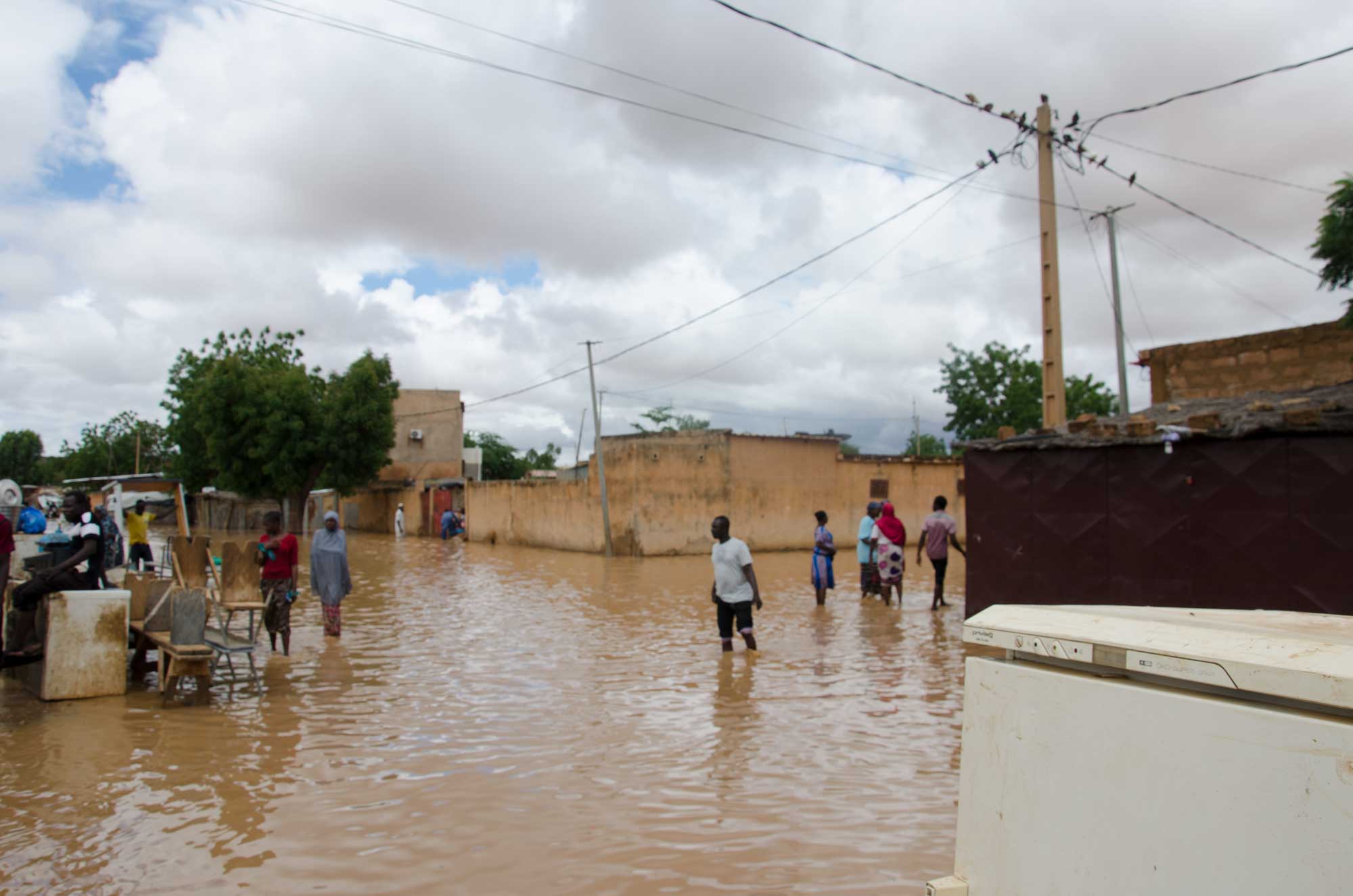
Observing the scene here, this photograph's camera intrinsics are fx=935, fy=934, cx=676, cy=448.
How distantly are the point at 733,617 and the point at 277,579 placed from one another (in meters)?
4.96

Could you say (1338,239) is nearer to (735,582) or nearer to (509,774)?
(735,582)

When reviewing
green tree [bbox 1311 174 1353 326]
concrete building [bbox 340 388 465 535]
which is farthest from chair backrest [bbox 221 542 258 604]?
concrete building [bbox 340 388 465 535]

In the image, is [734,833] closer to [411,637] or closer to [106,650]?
[106,650]

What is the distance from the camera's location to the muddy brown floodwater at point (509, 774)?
456 centimetres

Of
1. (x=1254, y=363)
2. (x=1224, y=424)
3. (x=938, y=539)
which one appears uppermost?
(x=1254, y=363)

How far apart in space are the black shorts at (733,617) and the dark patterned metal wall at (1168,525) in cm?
254

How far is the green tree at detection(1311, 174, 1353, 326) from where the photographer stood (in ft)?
37.7

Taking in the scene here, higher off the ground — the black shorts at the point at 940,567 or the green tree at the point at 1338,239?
the green tree at the point at 1338,239

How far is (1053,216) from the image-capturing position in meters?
13.5

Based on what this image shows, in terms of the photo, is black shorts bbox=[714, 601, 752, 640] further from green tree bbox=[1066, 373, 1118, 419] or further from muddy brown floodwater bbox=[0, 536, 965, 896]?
green tree bbox=[1066, 373, 1118, 419]

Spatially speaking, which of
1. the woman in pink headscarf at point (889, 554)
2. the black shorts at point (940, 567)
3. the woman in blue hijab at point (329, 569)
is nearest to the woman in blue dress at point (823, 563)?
the woman in pink headscarf at point (889, 554)

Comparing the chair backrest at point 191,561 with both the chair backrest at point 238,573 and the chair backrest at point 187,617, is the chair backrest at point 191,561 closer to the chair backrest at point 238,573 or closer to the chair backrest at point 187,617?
the chair backrest at point 238,573

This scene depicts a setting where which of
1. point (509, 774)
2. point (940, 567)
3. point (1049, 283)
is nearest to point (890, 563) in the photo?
point (940, 567)

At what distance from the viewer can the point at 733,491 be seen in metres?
26.1
